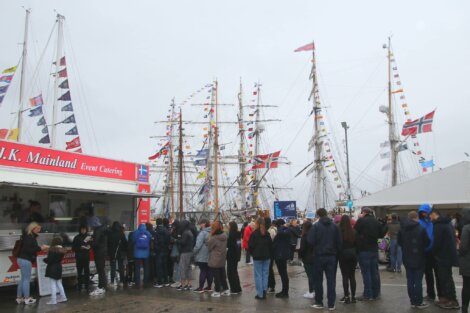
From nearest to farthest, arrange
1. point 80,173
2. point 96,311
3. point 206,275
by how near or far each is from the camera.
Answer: point 96,311
point 206,275
point 80,173

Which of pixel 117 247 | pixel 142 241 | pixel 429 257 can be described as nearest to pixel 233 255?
pixel 142 241

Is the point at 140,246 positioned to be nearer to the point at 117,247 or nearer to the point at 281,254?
the point at 117,247

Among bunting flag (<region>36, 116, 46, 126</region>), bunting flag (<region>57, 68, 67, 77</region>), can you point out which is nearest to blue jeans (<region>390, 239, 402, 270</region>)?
bunting flag (<region>36, 116, 46, 126</region>)

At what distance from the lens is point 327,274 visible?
793 cm

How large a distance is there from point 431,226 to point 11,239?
29.7ft

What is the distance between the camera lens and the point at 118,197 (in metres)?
13.7

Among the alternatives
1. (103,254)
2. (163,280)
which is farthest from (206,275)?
(103,254)

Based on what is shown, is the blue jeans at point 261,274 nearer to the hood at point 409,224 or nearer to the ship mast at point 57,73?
the hood at point 409,224

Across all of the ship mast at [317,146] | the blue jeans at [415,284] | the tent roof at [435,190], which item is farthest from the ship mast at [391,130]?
the blue jeans at [415,284]

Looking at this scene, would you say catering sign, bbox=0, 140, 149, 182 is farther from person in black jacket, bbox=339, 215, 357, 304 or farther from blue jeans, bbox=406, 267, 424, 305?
blue jeans, bbox=406, 267, 424, 305

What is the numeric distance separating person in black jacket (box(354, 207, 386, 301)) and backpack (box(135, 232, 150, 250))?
537 centimetres

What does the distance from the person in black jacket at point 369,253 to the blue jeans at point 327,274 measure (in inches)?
33.9

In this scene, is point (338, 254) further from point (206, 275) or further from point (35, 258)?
point (35, 258)

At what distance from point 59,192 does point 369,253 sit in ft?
27.5
